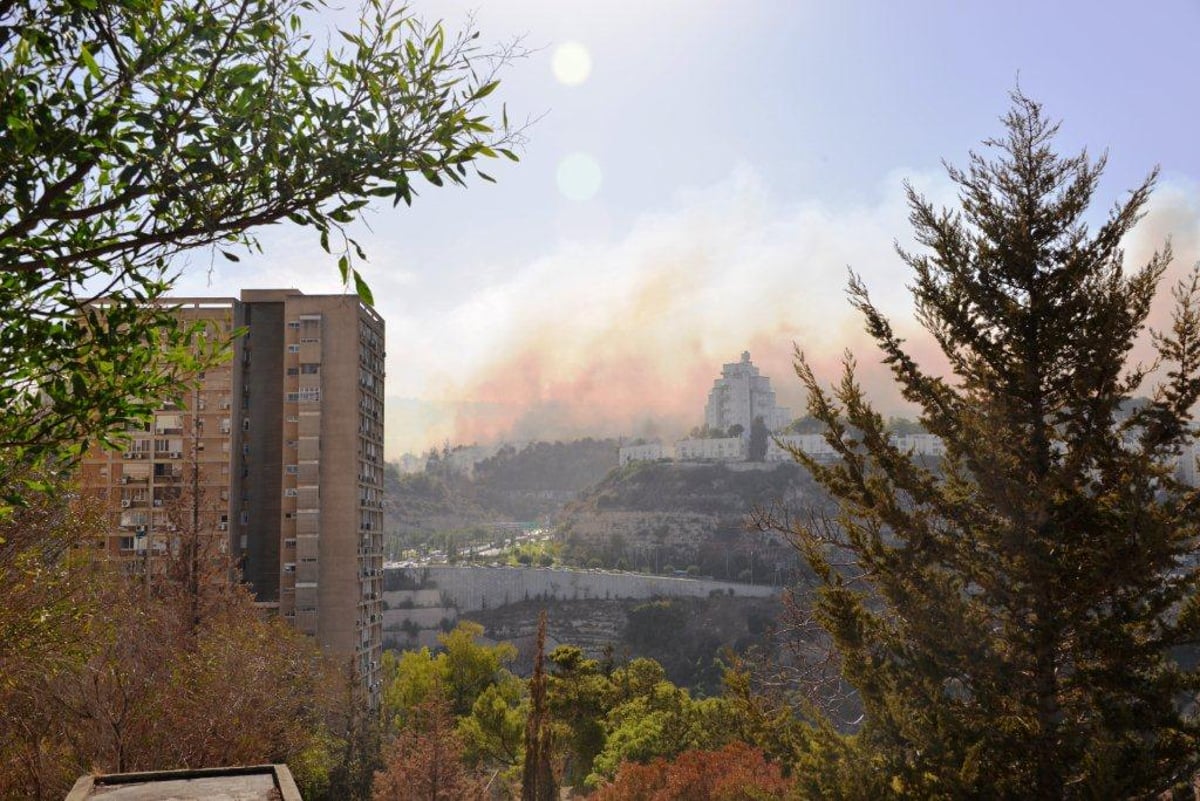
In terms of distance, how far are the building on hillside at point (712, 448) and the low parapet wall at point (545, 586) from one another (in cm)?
4890

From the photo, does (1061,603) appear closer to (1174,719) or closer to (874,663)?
(1174,719)

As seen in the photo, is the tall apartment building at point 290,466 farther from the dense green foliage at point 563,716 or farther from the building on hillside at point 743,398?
the building on hillside at point 743,398

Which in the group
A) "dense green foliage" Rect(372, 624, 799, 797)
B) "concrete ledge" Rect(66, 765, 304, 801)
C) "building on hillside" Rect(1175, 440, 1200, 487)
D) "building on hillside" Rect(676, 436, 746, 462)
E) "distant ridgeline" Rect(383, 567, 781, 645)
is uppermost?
"building on hillside" Rect(676, 436, 746, 462)

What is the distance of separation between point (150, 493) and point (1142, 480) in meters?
32.1

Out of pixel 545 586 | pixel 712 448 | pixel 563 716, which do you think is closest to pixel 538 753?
pixel 563 716

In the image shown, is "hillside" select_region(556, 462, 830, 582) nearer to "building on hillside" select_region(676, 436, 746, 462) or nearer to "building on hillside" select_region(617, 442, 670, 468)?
"building on hillside" select_region(676, 436, 746, 462)

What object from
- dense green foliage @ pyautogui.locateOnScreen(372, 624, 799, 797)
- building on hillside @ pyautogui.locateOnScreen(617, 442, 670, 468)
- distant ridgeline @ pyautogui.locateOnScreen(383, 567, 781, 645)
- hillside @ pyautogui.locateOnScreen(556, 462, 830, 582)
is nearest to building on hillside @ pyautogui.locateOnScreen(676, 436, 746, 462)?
building on hillside @ pyautogui.locateOnScreen(617, 442, 670, 468)

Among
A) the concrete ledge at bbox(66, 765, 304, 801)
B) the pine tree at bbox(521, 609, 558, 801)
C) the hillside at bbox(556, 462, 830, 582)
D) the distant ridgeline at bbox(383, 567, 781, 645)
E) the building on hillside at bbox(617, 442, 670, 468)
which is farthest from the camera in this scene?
the building on hillside at bbox(617, 442, 670, 468)

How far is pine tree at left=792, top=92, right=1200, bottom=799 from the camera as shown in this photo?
7.57 m

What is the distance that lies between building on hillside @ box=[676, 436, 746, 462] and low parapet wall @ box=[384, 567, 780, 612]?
48.9 m

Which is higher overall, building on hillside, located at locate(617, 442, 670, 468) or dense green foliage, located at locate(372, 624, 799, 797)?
building on hillside, located at locate(617, 442, 670, 468)

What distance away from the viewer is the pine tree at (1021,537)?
7570 mm

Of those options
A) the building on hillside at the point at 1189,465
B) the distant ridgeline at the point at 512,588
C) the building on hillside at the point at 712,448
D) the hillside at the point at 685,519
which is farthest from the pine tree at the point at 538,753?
the building on hillside at the point at 712,448

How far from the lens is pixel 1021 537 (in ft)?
26.1
